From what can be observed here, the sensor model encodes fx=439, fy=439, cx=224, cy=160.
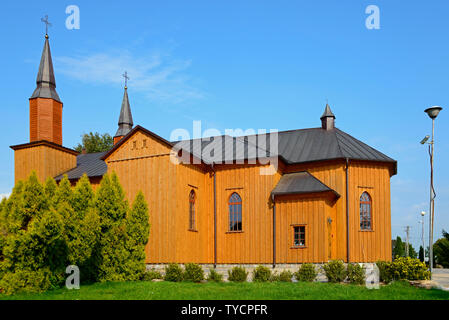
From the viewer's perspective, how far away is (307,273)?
60.2ft

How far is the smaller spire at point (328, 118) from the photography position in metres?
25.0

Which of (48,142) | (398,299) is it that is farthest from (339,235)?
(48,142)

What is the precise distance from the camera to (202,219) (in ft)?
73.9

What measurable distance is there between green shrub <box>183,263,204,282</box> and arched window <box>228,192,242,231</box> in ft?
12.4

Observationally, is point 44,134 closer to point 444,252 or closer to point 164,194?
point 164,194

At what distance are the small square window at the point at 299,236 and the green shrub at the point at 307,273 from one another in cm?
219

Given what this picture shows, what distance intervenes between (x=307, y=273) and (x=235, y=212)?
17.3ft

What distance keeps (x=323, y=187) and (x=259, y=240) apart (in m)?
4.06

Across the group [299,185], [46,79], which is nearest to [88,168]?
[46,79]

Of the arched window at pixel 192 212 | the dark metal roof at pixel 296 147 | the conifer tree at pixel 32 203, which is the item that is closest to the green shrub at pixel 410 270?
the dark metal roof at pixel 296 147

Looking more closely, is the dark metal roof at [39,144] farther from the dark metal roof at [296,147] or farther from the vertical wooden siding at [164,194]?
the dark metal roof at [296,147]

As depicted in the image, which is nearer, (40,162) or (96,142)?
(40,162)

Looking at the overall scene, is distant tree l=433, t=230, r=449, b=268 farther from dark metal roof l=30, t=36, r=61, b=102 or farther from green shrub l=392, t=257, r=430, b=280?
dark metal roof l=30, t=36, r=61, b=102

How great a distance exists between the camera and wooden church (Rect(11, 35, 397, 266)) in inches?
805
